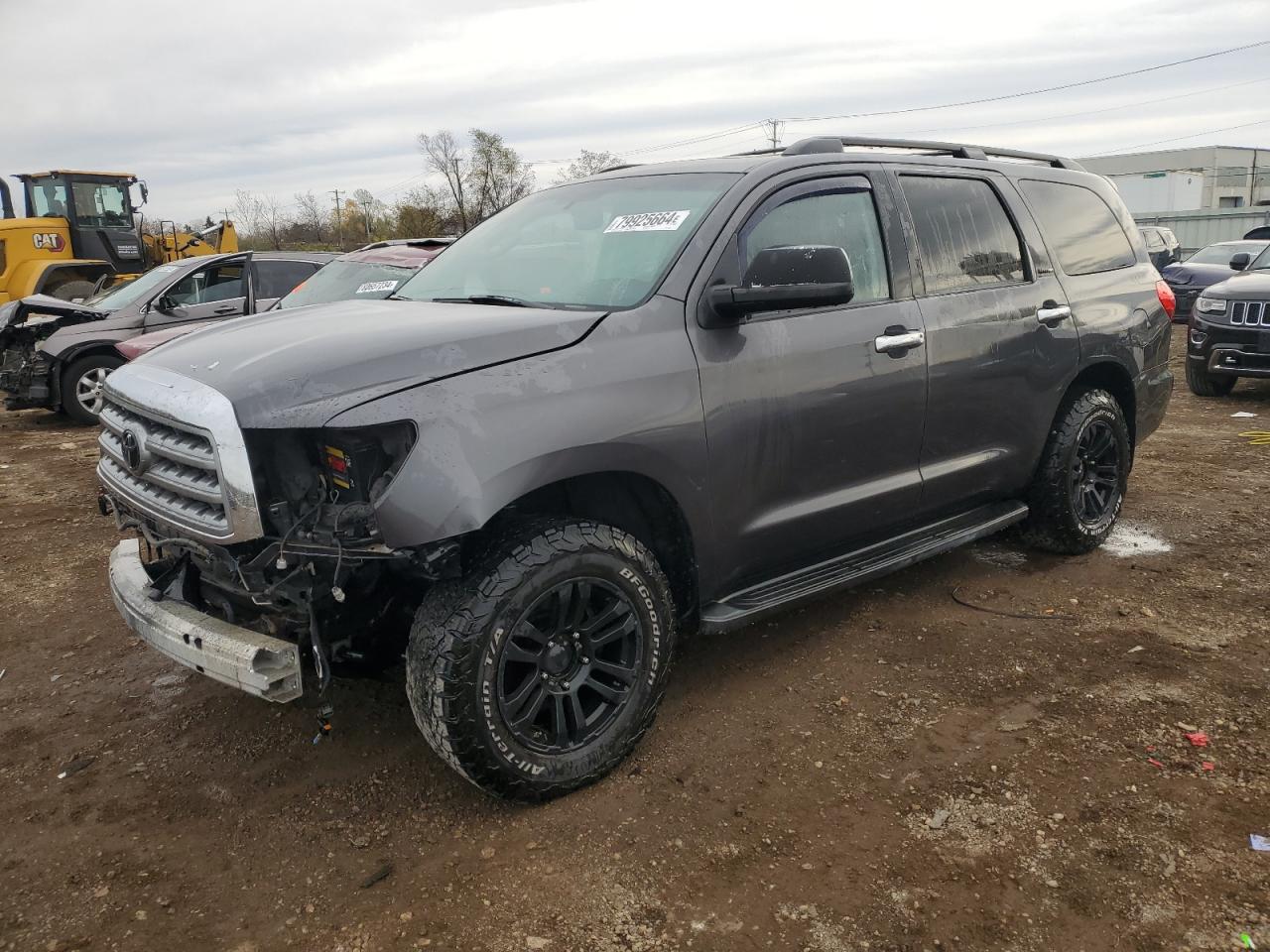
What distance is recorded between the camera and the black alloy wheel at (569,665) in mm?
2744

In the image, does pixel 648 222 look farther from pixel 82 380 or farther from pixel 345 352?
pixel 82 380

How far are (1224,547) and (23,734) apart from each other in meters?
5.66

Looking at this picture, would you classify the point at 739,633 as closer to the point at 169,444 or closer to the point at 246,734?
the point at 246,734

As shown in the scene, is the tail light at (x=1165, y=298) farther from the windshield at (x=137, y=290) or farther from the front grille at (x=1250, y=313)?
the windshield at (x=137, y=290)

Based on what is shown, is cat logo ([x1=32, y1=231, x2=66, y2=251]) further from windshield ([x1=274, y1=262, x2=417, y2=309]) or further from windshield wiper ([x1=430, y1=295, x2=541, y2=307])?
windshield wiper ([x1=430, y1=295, x2=541, y2=307])

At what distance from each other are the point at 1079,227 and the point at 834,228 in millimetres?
1908

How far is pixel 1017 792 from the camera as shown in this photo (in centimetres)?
286

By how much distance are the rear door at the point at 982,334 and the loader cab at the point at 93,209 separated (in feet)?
54.0

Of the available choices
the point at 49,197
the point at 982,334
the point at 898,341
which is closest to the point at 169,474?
the point at 898,341

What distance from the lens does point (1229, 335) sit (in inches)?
356

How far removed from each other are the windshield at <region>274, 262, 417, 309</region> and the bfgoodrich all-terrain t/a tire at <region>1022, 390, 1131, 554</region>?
5.00 metres

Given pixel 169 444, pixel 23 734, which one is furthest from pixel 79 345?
pixel 169 444

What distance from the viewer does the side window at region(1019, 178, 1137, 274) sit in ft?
15.0

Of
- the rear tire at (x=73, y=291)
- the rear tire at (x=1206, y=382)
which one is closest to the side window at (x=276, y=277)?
the rear tire at (x=73, y=291)
